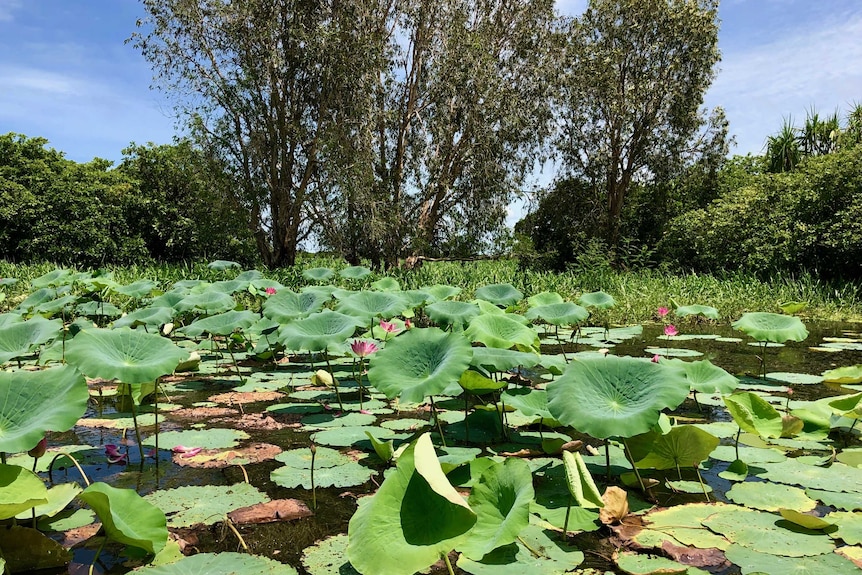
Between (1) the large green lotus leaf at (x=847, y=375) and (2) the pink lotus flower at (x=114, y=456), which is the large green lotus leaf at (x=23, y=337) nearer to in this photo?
(2) the pink lotus flower at (x=114, y=456)

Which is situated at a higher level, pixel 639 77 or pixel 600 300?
pixel 639 77

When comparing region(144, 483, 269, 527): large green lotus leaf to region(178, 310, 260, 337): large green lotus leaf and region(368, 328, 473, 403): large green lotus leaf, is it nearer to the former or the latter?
region(368, 328, 473, 403): large green lotus leaf

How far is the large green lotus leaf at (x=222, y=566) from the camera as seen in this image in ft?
3.62

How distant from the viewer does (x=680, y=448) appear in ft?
5.57

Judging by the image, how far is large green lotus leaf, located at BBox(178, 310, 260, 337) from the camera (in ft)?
9.14

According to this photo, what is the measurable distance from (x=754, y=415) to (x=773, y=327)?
4.58 feet

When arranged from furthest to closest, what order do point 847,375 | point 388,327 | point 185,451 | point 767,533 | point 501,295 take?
point 501,295 < point 388,327 < point 847,375 < point 185,451 < point 767,533

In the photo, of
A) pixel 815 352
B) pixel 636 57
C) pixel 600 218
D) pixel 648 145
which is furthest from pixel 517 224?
pixel 815 352

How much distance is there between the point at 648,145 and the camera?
45.4 ft

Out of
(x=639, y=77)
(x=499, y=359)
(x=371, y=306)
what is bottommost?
(x=499, y=359)

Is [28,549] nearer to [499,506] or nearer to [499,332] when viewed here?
[499,506]

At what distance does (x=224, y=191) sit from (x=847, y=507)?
33.0 feet

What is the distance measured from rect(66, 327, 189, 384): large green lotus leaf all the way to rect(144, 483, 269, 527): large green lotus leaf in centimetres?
34

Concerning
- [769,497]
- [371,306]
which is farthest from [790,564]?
[371,306]
